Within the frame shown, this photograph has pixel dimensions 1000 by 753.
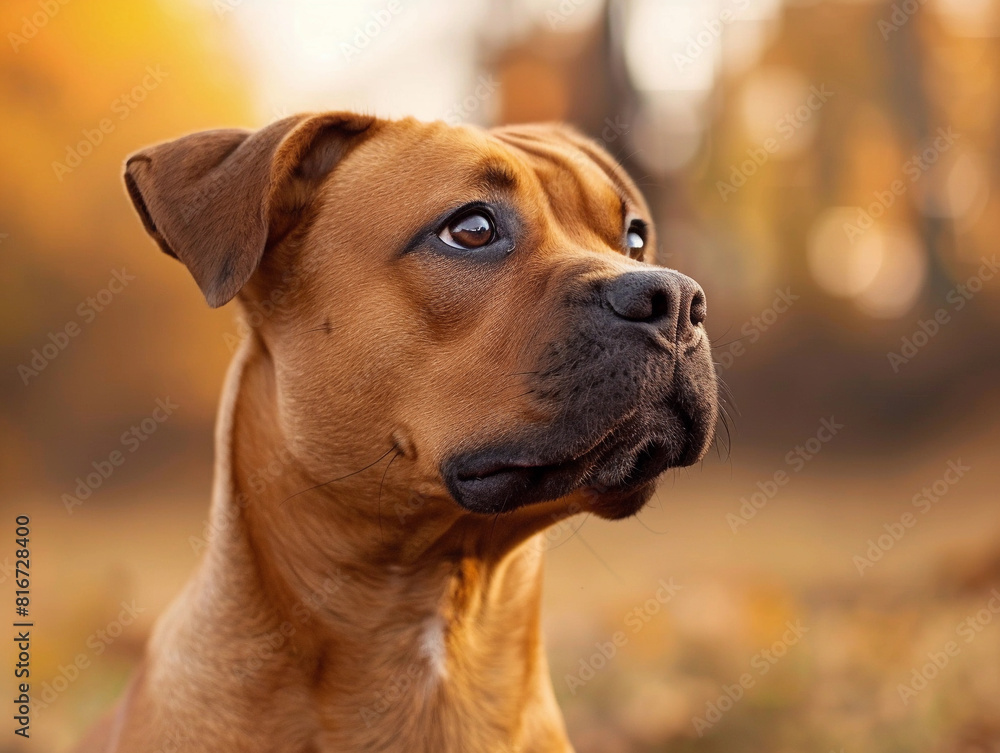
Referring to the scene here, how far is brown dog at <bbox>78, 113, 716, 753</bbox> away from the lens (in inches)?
104

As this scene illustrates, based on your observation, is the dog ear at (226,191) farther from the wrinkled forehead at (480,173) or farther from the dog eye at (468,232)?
the dog eye at (468,232)

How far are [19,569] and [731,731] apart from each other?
4246 mm

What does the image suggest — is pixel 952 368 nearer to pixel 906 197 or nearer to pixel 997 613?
pixel 906 197

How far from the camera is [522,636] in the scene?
3121 millimetres

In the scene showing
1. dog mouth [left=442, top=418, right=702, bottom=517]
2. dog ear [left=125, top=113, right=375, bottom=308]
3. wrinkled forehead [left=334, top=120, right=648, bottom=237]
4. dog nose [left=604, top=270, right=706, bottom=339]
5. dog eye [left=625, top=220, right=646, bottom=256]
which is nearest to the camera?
dog nose [left=604, top=270, right=706, bottom=339]

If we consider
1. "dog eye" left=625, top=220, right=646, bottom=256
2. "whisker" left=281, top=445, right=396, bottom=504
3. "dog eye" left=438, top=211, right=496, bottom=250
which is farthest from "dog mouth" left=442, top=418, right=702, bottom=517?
"dog eye" left=625, top=220, right=646, bottom=256

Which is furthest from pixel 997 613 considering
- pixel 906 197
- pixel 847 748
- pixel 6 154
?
pixel 6 154

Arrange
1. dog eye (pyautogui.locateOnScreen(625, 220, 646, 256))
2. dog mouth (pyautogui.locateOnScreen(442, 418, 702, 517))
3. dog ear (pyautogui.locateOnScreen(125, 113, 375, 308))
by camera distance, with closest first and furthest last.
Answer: dog mouth (pyautogui.locateOnScreen(442, 418, 702, 517)) < dog ear (pyautogui.locateOnScreen(125, 113, 375, 308)) < dog eye (pyautogui.locateOnScreen(625, 220, 646, 256))

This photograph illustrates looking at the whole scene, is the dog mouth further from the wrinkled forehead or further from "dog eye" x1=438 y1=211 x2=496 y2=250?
the wrinkled forehead

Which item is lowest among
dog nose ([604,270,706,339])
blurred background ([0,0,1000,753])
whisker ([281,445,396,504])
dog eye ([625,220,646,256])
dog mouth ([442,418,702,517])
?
blurred background ([0,0,1000,753])

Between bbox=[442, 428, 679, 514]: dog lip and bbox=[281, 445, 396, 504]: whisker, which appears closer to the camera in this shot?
bbox=[442, 428, 679, 514]: dog lip

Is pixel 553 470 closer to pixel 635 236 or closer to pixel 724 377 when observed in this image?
pixel 635 236

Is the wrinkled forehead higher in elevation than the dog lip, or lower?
higher

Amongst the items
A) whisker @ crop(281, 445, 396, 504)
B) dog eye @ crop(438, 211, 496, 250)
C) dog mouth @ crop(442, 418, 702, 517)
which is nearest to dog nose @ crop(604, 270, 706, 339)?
dog mouth @ crop(442, 418, 702, 517)
